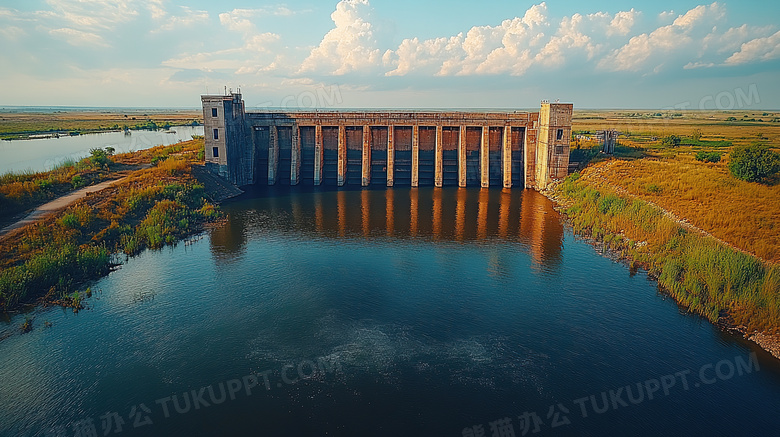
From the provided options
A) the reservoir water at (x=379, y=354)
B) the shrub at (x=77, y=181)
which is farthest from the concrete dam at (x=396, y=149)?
the reservoir water at (x=379, y=354)

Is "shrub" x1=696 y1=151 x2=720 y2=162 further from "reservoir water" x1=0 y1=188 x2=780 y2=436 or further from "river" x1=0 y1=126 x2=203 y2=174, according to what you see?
"river" x1=0 y1=126 x2=203 y2=174

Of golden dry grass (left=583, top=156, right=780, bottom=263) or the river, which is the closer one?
golden dry grass (left=583, top=156, right=780, bottom=263)

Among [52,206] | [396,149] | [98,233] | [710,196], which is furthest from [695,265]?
[52,206]

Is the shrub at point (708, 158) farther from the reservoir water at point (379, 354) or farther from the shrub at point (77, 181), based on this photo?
the shrub at point (77, 181)

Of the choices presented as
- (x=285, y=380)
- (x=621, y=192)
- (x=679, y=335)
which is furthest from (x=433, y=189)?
(x=285, y=380)

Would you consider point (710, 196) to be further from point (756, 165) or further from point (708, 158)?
point (708, 158)

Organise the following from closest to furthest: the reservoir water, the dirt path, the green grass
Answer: the reservoir water → the green grass → the dirt path

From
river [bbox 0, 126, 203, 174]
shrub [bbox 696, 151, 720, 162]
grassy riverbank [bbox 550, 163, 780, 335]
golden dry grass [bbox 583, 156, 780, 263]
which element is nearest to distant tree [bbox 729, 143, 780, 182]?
golden dry grass [bbox 583, 156, 780, 263]
